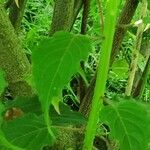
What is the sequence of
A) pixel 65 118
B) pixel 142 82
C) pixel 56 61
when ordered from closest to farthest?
pixel 56 61, pixel 65 118, pixel 142 82

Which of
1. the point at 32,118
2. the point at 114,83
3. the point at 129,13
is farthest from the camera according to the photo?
the point at 114,83

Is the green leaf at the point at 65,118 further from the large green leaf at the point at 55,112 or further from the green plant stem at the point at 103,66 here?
the green plant stem at the point at 103,66

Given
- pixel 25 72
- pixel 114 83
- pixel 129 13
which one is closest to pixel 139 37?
pixel 129 13

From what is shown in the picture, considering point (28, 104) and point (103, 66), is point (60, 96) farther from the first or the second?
point (103, 66)

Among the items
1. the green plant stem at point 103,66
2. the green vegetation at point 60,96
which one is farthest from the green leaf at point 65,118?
the green plant stem at point 103,66

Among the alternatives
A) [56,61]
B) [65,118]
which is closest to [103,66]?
[56,61]

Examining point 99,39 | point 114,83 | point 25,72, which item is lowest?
point 114,83

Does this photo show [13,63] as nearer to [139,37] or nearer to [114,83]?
[139,37]
